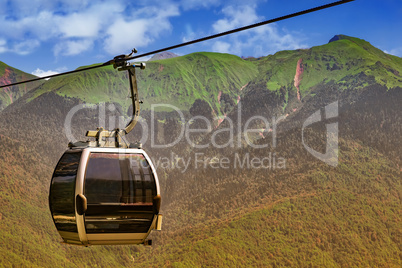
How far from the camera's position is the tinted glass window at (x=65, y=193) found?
406 inches

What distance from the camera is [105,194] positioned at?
406 inches

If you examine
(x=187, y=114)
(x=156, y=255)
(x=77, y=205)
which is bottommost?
(x=156, y=255)

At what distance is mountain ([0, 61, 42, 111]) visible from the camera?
137750 millimetres

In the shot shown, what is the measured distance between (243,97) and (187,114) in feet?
45.6

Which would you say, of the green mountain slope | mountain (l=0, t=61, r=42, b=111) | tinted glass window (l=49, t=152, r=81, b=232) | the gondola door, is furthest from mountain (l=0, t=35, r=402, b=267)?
tinted glass window (l=49, t=152, r=81, b=232)

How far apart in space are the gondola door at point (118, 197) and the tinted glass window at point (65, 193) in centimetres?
28

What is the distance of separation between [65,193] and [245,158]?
9674 cm

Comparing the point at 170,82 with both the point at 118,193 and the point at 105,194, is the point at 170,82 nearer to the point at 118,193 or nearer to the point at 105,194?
the point at 118,193

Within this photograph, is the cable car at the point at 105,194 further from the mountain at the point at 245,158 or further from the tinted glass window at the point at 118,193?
the mountain at the point at 245,158

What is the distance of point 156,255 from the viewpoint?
302ft

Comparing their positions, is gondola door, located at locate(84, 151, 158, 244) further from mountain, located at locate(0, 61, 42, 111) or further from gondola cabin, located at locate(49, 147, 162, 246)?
mountain, located at locate(0, 61, 42, 111)

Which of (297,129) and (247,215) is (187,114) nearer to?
(297,129)

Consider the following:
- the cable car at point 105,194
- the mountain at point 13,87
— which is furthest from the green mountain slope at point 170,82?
the cable car at point 105,194

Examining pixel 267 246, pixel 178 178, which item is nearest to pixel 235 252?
pixel 267 246
